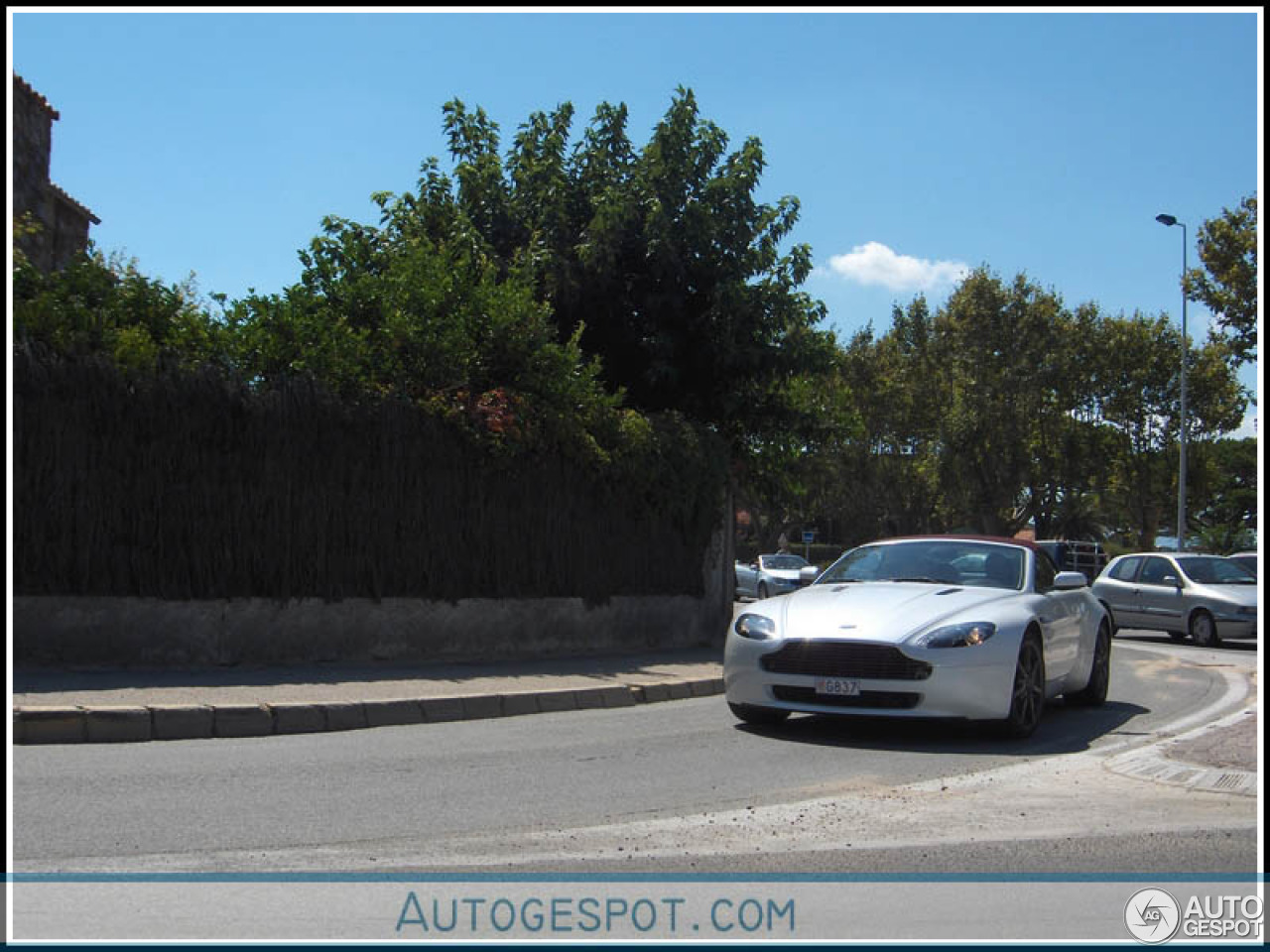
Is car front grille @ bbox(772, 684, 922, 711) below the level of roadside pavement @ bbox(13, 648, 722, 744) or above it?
above

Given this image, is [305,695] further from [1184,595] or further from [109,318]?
[1184,595]

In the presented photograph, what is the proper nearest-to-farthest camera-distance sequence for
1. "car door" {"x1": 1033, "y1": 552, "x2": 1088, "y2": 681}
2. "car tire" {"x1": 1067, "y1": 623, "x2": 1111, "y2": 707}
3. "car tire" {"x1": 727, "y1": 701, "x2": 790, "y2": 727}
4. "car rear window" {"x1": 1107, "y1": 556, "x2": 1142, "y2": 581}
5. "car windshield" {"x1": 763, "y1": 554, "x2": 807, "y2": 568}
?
"car tire" {"x1": 727, "y1": 701, "x2": 790, "y2": 727}
"car door" {"x1": 1033, "y1": 552, "x2": 1088, "y2": 681}
"car tire" {"x1": 1067, "y1": 623, "x2": 1111, "y2": 707}
"car rear window" {"x1": 1107, "y1": 556, "x2": 1142, "y2": 581}
"car windshield" {"x1": 763, "y1": 554, "x2": 807, "y2": 568}

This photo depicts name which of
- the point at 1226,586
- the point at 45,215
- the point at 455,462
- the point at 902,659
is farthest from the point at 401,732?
the point at 1226,586

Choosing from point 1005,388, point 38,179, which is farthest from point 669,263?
point 1005,388

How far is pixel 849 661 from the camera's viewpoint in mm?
8375

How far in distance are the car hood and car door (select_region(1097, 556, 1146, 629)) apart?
13826 millimetres

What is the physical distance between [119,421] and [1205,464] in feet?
165

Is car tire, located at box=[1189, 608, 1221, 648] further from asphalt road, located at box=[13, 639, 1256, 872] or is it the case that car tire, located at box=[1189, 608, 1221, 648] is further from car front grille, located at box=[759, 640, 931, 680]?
car front grille, located at box=[759, 640, 931, 680]

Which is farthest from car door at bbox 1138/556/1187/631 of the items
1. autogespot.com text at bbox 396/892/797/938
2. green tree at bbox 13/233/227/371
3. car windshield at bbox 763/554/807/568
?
autogespot.com text at bbox 396/892/797/938

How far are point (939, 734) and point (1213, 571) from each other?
14353 mm

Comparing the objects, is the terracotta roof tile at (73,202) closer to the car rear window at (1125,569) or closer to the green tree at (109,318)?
the green tree at (109,318)

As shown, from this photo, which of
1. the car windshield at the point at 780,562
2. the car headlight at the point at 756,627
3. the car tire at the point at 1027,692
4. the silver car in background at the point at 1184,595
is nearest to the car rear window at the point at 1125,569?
the silver car in background at the point at 1184,595

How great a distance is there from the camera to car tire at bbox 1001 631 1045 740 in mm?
8539

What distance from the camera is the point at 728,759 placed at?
7.93m
